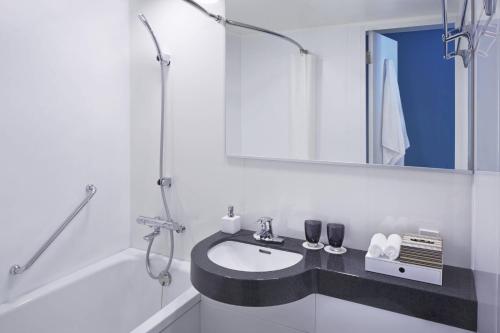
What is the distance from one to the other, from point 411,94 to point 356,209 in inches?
21.3

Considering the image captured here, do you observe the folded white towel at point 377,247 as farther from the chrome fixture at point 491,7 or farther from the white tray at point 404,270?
the chrome fixture at point 491,7

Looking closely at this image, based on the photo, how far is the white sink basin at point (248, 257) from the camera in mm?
1558

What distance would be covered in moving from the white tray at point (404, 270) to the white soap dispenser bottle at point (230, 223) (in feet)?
2.29

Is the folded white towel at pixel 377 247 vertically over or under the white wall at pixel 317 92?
under

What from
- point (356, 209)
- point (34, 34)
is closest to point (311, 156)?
point (356, 209)

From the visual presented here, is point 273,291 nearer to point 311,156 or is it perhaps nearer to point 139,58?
point 311,156

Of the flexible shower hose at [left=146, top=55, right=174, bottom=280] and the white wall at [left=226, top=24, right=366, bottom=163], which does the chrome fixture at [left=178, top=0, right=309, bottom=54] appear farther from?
the flexible shower hose at [left=146, top=55, right=174, bottom=280]

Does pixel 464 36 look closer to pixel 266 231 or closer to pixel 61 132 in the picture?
pixel 266 231

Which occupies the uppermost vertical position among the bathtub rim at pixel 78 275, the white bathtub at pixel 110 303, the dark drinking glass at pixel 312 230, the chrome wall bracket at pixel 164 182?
the chrome wall bracket at pixel 164 182

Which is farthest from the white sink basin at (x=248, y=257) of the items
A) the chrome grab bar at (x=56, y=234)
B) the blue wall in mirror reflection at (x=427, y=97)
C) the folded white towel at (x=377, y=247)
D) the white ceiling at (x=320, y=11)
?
the white ceiling at (x=320, y=11)

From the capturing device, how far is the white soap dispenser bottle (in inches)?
69.1

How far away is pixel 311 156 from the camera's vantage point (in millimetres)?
1628

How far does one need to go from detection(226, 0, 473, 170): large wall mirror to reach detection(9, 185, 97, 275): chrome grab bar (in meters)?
0.83

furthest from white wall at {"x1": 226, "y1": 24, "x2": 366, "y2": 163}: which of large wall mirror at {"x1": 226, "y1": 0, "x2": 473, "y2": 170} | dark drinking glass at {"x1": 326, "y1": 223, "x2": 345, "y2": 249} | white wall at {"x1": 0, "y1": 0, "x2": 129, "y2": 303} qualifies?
white wall at {"x1": 0, "y1": 0, "x2": 129, "y2": 303}
